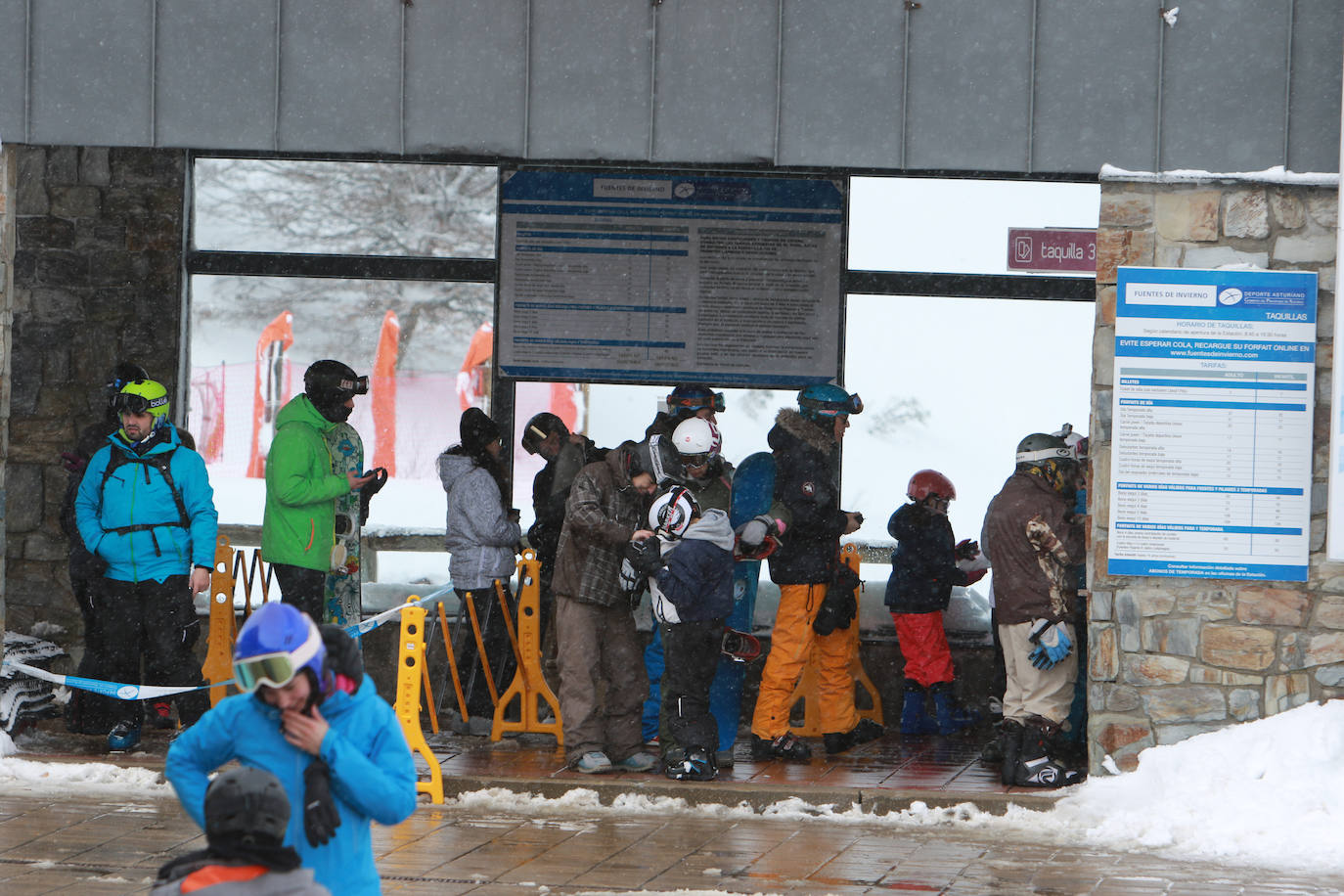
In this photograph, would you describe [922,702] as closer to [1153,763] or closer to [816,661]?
[816,661]

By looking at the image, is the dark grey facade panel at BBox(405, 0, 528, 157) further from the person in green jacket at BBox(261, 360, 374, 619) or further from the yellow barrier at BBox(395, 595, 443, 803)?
the yellow barrier at BBox(395, 595, 443, 803)

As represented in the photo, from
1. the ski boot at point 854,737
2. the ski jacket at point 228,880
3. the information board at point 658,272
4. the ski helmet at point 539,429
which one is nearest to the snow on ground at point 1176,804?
the ski boot at point 854,737

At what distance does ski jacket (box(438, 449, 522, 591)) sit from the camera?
9.39m

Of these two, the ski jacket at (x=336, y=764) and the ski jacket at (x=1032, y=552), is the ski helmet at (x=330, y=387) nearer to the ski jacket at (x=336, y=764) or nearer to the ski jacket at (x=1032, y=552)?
the ski jacket at (x=1032, y=552)

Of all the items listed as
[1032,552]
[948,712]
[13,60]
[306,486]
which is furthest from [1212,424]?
[13,60]

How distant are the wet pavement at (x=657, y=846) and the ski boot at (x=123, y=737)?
95 mm

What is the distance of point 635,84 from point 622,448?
1.76 m

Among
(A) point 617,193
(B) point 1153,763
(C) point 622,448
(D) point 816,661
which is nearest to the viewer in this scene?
(B) point 1153,763

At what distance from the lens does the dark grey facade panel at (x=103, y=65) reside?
808 cm

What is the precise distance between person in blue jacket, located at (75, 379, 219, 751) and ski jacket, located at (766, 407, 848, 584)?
2941 millimetres

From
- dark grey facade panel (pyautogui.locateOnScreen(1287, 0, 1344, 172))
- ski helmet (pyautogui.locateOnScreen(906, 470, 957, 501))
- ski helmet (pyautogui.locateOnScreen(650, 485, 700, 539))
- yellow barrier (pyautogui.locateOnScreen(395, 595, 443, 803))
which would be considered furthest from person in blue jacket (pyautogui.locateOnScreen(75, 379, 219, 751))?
dark grey facade panel (pyautogui.locateOnScreen(1287, 0, 1344, 172))

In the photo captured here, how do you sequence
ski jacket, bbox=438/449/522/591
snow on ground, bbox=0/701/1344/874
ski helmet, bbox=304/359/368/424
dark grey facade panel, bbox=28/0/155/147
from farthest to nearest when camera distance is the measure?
ski jacket, bbox=438/449/522/591
ski helmet, bbox=304/359/368/424
dark grey facade panel, bbox=28/0/155/147
snow on ground, bbox=0/701/1344/874

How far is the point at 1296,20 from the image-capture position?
7711mm

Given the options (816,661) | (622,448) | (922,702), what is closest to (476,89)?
(622,448)
